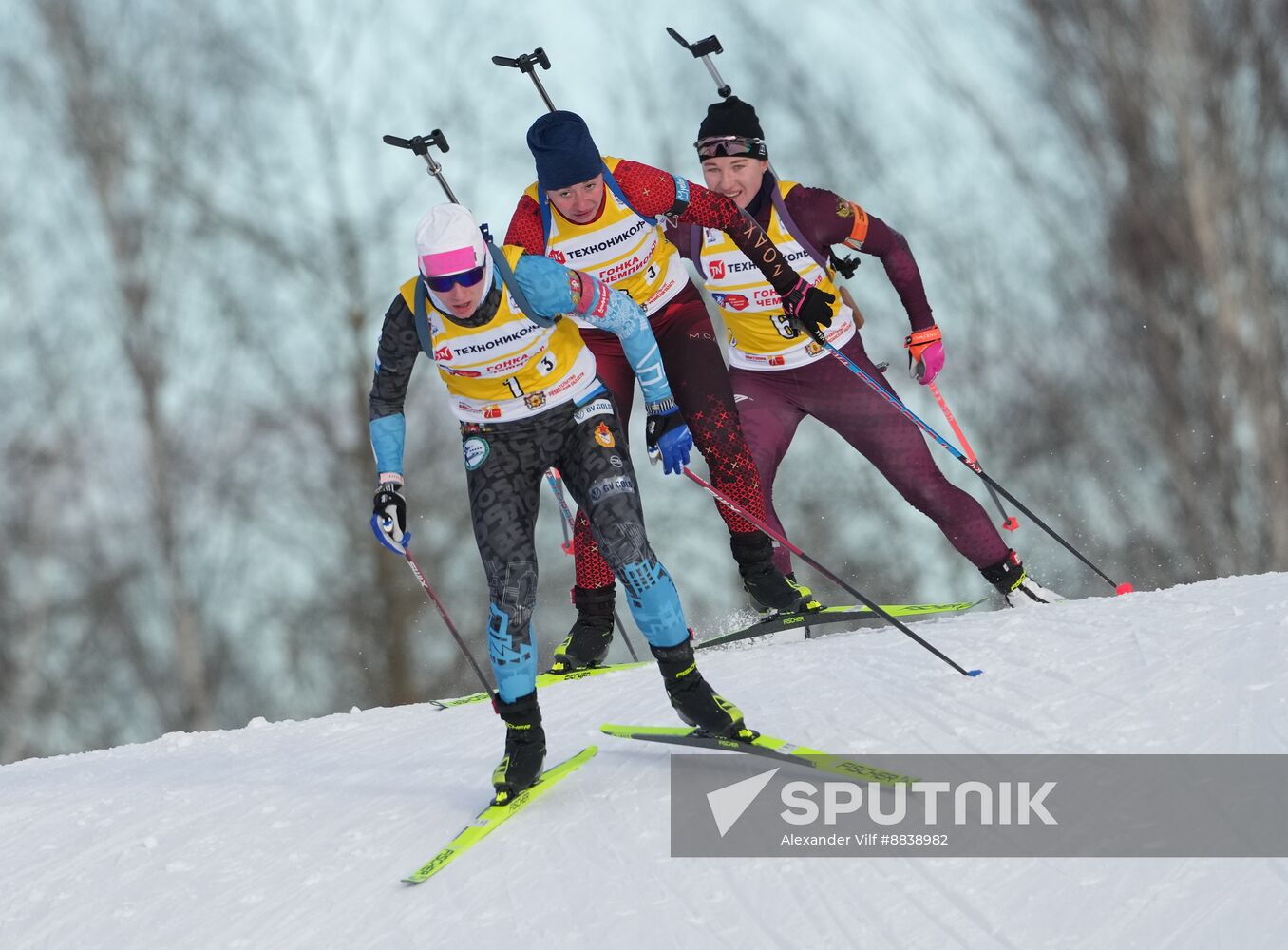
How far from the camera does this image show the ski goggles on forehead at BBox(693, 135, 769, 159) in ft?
18.9

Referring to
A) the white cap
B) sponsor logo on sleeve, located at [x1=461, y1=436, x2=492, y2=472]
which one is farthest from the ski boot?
the white cap

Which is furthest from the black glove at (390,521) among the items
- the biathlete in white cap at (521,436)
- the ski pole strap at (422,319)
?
the ski pole strap at (422,319)

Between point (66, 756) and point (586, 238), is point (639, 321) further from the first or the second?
point (66, 756)

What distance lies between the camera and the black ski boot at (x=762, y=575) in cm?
603

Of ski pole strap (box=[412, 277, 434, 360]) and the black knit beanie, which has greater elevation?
the black knit beanie

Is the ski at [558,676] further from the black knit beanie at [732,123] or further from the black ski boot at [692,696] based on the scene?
the black knit beanie at [732,123]

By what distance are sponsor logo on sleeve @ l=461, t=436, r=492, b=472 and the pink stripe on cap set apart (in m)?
0.59

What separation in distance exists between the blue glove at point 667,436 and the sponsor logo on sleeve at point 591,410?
0.52ft

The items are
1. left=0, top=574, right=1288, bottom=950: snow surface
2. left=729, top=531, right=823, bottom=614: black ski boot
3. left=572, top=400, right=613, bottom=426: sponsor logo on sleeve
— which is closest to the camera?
left=0, top=574, right=1288, bottom=950: snow surface

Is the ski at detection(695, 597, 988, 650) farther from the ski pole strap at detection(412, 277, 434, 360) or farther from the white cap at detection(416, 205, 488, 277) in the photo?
the white cap at detection(416, 205, 488, 277)

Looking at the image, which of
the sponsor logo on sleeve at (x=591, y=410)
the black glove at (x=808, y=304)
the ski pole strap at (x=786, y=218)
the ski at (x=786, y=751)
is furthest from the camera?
the ski pole strap at (x=786, y=218)

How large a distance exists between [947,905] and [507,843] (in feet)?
4.39

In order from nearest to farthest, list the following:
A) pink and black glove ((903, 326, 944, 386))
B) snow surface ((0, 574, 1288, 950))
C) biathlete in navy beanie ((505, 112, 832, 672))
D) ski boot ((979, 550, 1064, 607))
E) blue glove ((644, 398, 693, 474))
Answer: snow surface ((0, 574, 1288, 950)) → blue glove ((644, 398, 693, 474)) → biathlete in navy beanie ((505, 112, 832, 672)) → pink and black glove ((903, 326, 944, 386)) → ski boot ((979, 550, 1064, 607))

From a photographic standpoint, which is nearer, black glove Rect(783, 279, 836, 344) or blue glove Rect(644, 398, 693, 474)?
blue glove Rect(644, 398, 693, 474)
